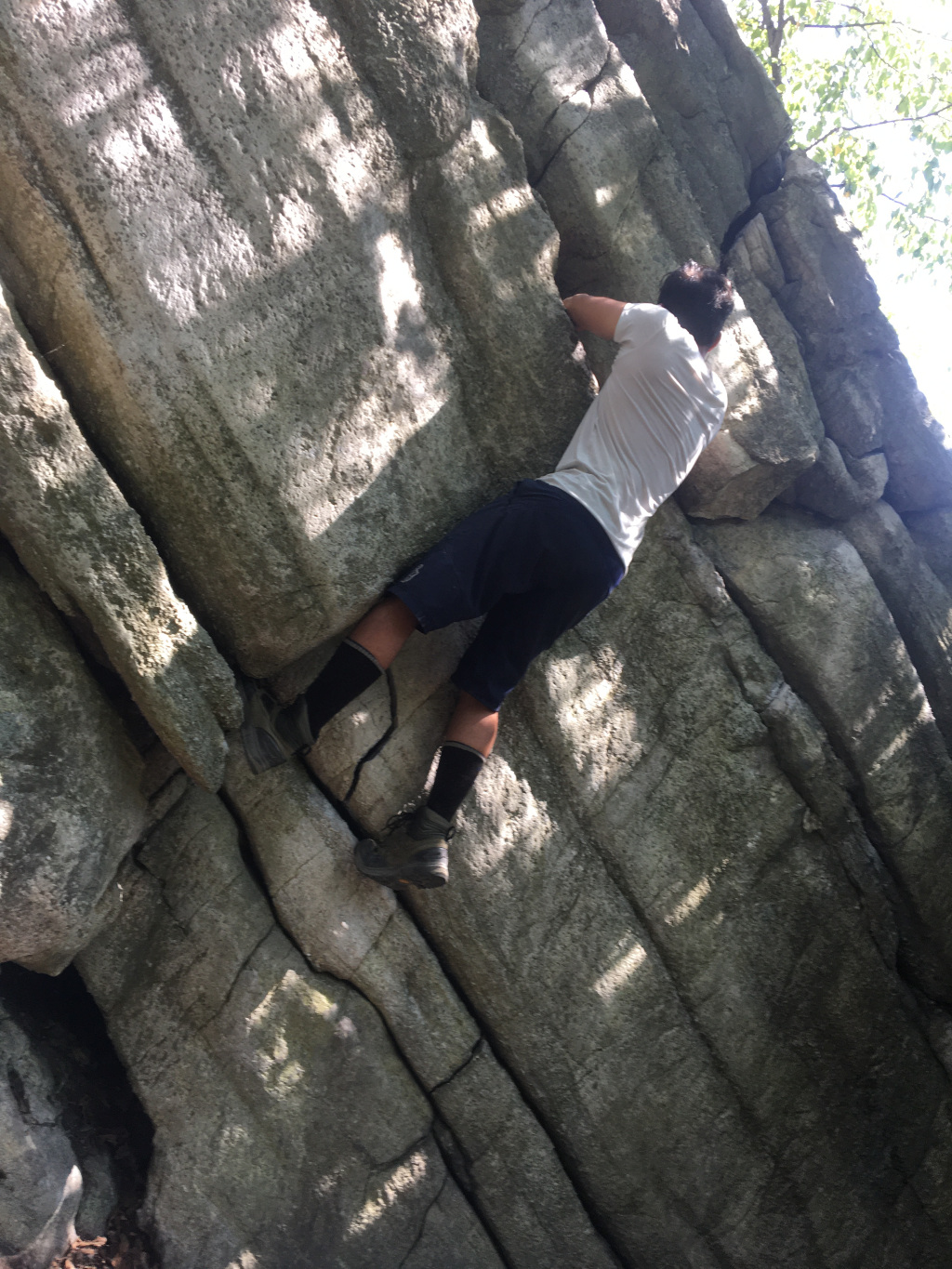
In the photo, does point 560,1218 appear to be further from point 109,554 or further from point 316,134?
point 316,134

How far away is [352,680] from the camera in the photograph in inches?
145

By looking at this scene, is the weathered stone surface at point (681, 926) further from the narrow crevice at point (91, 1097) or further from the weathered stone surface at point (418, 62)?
the weathered stone surface at point (418, 62)

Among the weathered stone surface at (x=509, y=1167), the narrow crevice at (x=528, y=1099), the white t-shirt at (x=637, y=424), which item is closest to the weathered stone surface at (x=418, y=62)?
the white t-shirt at (x=637, y=424)

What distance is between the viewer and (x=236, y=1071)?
12.8 ft

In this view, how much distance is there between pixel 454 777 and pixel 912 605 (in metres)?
3.59

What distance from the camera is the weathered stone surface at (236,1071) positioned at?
384cm

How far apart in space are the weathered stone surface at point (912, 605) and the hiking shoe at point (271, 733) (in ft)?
12.8

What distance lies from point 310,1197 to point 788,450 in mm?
4663

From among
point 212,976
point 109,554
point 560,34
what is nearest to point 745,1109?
point 212,976

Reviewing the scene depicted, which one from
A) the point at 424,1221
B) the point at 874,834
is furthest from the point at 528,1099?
the point at 874,834

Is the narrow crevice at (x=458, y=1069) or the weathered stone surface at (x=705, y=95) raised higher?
the weathered stone surface at (x=705, y=95)

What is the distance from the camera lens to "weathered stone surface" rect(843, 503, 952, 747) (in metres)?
5.70

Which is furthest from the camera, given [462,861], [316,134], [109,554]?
[462,861]

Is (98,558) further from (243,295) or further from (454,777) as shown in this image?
(454,777)
